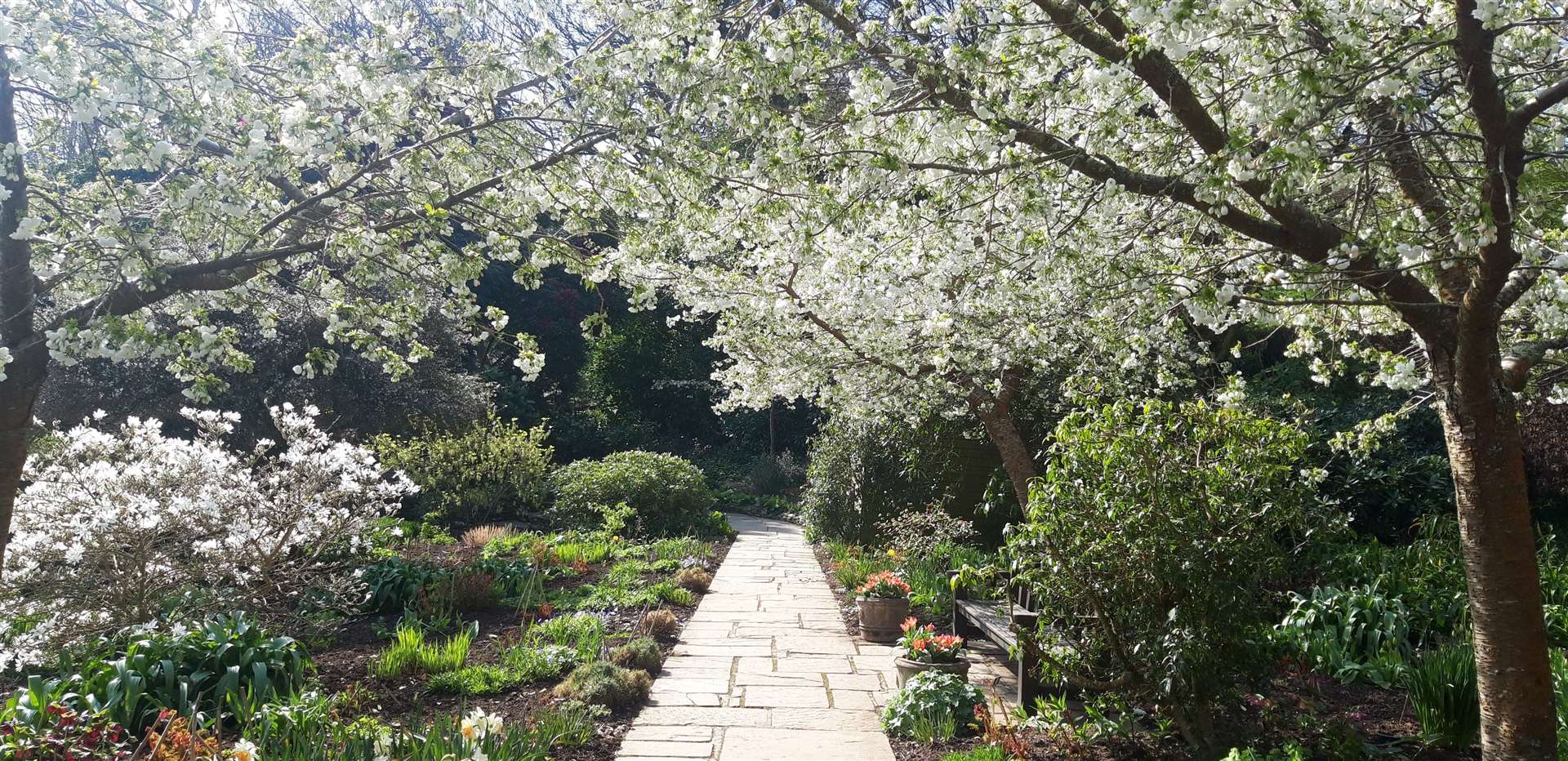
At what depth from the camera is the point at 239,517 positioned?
5.52 metres

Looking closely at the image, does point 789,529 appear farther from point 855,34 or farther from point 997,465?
point 855,34

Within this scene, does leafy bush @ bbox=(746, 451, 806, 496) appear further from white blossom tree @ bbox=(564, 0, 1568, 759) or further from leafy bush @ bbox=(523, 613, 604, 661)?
white blossom tree @ bbox=(564, 0, 1568, 759)

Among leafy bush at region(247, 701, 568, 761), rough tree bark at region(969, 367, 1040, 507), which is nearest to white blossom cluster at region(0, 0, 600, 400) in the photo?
leafy bush at region(247, 701, 568, 761)

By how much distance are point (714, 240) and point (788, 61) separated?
2.86 meters

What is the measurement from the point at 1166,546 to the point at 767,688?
236 centimetres

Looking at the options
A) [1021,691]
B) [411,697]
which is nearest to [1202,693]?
[1021,691]

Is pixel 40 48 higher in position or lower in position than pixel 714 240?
lower

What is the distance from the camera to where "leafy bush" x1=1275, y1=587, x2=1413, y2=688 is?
4984 millimetres

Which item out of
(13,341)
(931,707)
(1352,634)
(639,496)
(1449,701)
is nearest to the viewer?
(13,341)

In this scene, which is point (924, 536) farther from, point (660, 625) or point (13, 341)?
point (13, 341)

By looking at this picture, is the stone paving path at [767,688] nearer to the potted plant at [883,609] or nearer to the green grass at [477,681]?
the potted plant at [883,609]

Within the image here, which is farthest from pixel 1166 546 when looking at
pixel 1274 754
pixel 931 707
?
pixel 931 707

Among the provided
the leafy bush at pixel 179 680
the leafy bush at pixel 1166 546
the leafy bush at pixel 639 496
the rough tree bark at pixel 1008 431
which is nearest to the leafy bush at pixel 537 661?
the leafy bush at pixel 179 680

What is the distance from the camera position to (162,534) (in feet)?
17.7
